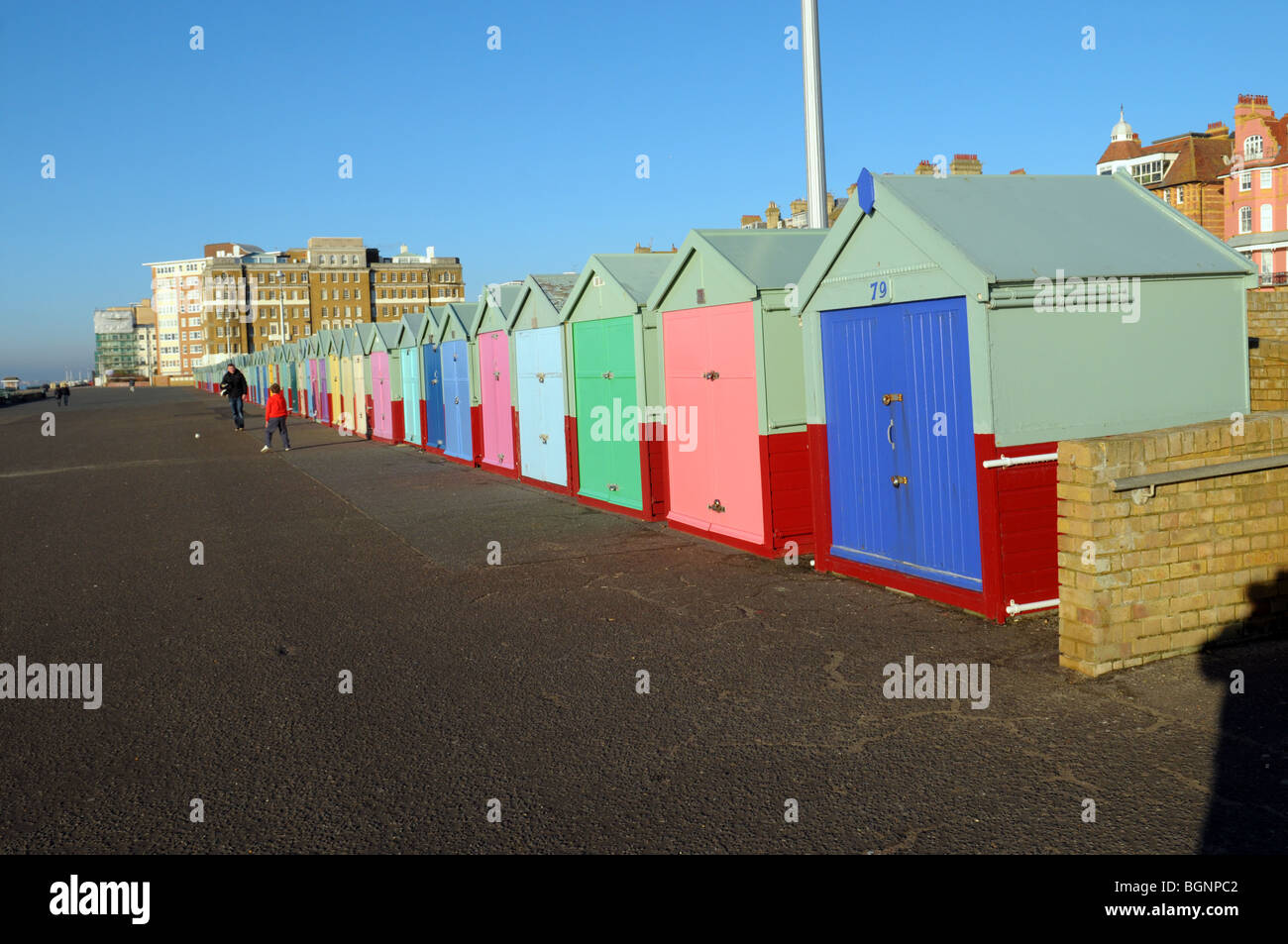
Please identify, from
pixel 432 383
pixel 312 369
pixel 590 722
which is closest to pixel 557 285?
pixel 432 383

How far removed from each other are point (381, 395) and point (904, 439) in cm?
2192

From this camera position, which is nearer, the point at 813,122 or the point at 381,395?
the point at 813,122

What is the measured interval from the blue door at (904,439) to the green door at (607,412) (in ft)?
13.6

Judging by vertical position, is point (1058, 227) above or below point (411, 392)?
above

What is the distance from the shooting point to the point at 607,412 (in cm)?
1335

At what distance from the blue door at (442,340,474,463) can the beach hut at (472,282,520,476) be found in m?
0.75

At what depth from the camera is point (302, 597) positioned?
880 centimetres

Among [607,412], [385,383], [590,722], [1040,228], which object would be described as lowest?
[590,722]

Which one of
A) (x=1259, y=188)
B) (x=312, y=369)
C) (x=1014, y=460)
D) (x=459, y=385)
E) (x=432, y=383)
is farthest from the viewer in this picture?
(x=1259, y=188)

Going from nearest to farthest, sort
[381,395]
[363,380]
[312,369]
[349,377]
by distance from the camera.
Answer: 1. [381,395]
2. [363,380]
3. [349,377]
4. [312,369]

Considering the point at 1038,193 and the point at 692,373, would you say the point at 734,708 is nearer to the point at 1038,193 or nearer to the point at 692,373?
the point at 1038,193

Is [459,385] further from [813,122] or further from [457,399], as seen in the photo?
[813,122]

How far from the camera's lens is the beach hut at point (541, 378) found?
14984 millimetres

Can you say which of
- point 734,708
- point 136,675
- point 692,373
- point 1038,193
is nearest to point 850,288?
point 1038,193
